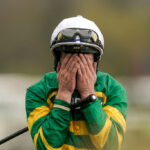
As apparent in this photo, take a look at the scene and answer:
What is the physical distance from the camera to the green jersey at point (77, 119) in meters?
1.39

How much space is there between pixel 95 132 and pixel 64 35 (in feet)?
1.10

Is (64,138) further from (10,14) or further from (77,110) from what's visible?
(10,14)

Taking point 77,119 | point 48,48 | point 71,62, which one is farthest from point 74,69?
point 48,48

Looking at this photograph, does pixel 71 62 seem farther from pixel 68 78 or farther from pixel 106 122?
pixel 106 122

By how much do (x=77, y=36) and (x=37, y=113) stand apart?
291 mm

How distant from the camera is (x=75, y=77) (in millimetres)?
1444

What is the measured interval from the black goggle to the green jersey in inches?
5.4

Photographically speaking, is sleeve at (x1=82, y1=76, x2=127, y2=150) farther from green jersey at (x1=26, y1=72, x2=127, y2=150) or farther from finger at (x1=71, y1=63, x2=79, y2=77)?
finger at (x1=71, y1=63, x2=79, y2=77)

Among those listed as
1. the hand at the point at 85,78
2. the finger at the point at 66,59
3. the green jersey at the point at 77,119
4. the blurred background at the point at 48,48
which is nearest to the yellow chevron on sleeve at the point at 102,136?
the green jersey at the point at 77,119

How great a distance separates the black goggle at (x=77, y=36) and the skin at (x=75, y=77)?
5 centimetres

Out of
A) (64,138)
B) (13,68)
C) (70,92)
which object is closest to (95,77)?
(70,92)

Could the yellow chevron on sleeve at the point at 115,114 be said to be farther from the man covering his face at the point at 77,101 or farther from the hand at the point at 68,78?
the hand at the point at 68,78

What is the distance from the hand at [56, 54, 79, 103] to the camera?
1427 millimetres

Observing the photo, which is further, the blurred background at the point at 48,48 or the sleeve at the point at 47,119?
the blurred background at the point at 48,48
